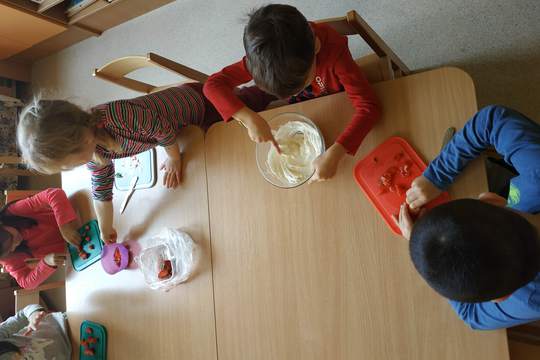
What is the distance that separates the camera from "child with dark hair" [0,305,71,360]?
124cm

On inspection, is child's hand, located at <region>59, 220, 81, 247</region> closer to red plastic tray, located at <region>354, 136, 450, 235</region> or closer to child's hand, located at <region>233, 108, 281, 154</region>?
child's hand, located at <region>233, 108, 281, 154</region>

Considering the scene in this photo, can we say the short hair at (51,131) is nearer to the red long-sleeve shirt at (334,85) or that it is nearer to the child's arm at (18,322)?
the red long-sleeve shirt at (334,85)

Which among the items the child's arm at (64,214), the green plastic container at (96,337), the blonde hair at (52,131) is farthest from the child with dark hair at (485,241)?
the child's arm at (64,214)

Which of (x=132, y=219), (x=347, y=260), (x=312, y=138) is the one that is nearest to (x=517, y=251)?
(x=347, y=260)

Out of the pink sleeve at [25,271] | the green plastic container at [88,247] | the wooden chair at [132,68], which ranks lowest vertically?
the pink sleeve at [25,271]

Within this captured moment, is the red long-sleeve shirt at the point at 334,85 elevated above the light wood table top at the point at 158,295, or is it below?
above

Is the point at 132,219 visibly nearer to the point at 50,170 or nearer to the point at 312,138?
the point at 50,170

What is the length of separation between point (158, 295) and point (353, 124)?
73 centimetres

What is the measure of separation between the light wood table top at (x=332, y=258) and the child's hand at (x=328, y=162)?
0.09 ft

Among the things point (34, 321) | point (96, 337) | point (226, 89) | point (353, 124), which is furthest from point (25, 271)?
point (353, 124)

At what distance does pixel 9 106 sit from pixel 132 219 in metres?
1.59

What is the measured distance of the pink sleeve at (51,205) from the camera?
1283 mm

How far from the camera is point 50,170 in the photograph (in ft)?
3.39

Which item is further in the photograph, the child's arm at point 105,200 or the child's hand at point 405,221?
the child's arm at point 105,200
